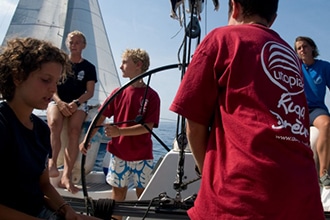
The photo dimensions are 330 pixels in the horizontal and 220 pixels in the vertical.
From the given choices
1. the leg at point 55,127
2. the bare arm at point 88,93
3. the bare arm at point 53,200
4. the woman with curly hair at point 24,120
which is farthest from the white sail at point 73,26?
the woman with curly hair at point 24,120

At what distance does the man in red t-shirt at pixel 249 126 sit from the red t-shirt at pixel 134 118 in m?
1.53

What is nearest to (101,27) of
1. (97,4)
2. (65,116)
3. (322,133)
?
(97,4)

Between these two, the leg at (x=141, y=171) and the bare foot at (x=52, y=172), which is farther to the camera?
the bare foot at (x=52, y=172)

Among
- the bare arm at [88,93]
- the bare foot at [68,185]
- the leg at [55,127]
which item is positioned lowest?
the bare foot at [68,185]

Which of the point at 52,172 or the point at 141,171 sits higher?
the point at 141,171

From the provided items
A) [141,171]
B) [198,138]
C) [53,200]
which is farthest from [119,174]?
[198,138]

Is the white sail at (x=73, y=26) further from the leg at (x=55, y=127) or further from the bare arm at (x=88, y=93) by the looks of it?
the leg at (x=55, y=127)

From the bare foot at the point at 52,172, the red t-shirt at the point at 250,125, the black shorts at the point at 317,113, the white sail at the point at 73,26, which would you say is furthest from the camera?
the white sail at the point at 73,26

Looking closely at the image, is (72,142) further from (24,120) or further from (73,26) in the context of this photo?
(73,26)

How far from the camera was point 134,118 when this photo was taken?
2637mm

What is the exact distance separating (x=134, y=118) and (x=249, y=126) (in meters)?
1.71

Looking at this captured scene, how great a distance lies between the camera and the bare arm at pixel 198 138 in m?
1.07

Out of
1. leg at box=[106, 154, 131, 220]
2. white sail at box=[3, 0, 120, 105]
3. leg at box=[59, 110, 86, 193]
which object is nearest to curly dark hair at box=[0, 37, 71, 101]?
leg at box=[106, 154, 131, 220]

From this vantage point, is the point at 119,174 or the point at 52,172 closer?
the point at 119,174
